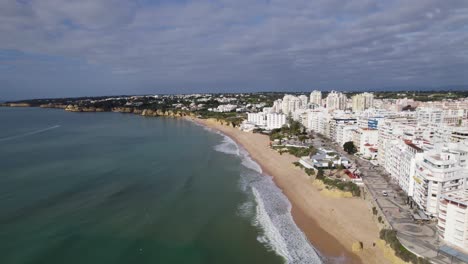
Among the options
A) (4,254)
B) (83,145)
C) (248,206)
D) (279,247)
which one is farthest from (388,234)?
(83,145)

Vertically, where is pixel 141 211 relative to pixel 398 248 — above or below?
below

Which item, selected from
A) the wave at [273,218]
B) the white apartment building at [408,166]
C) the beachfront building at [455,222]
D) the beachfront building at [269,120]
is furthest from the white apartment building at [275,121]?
the beachfront building at [455,222]

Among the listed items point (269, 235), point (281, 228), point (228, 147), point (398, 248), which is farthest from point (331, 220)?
point (228, 147)

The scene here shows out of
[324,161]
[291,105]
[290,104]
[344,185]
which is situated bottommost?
[344,185]

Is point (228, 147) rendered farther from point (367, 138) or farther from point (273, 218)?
point (273, 218)

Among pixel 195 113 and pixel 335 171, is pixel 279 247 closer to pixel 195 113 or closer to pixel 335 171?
pixel 335 171

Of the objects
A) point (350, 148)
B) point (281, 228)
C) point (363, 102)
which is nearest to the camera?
point (281, 228)

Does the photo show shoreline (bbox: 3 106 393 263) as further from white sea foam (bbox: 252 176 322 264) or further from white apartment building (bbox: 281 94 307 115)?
white apartment building (bbox: 281 94 307 115)

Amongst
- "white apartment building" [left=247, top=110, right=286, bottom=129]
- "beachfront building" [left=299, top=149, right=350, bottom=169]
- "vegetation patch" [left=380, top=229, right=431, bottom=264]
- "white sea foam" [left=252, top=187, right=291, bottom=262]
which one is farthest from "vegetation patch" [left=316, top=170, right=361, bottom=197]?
"white apartment building" [left=247, top=110, right=286, bottom=129]
